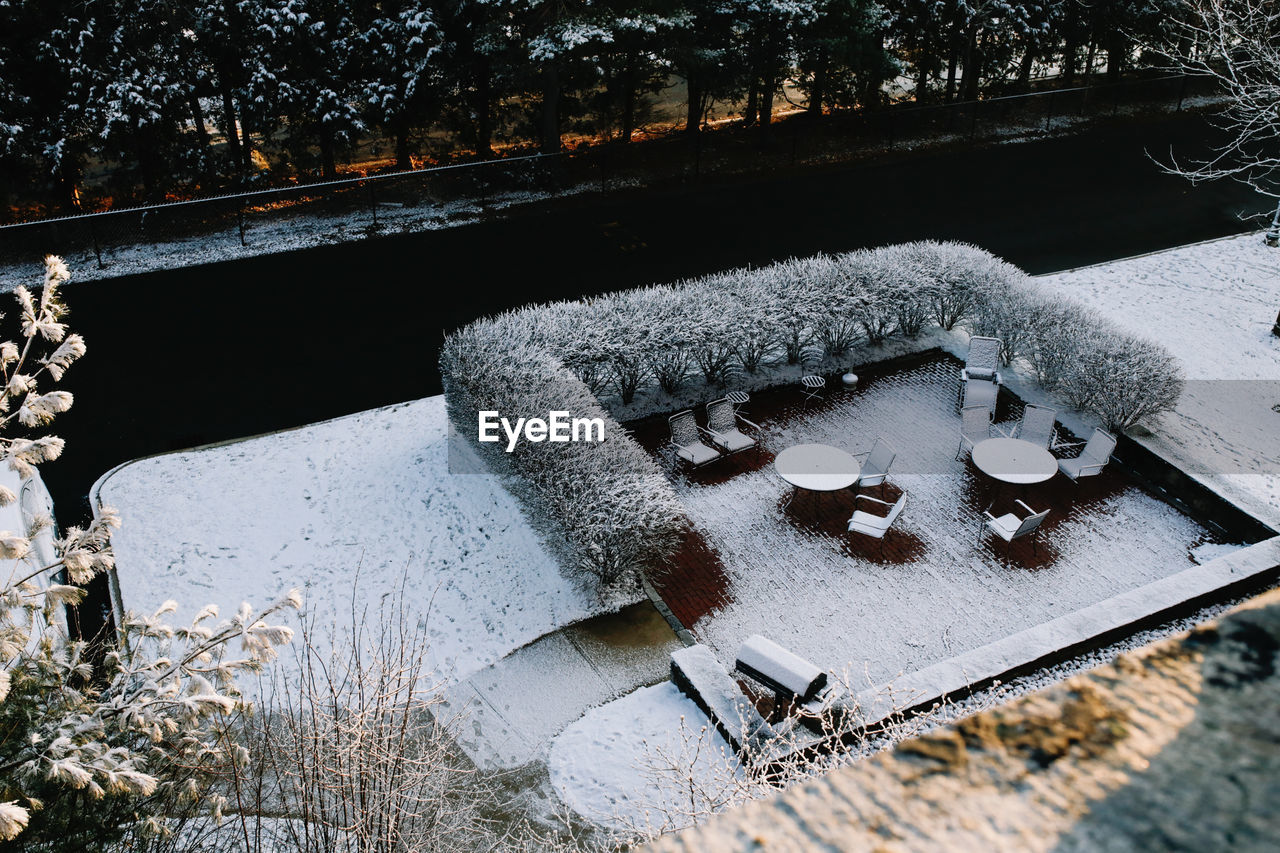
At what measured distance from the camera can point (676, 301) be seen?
46.1ft

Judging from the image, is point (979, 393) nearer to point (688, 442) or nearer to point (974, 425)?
point (974, 425)

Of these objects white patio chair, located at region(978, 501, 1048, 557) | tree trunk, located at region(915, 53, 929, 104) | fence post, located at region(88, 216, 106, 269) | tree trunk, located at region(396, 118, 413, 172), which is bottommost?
white patio chair, located at region(978, 501, 1048, 557)

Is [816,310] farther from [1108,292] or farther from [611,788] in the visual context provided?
[611,788]

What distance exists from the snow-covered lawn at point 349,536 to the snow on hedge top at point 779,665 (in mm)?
2181

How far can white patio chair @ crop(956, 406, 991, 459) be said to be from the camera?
12.7 m

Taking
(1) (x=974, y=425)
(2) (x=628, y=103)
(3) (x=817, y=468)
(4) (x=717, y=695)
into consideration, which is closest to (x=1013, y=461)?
(1) (x=974, y=425)

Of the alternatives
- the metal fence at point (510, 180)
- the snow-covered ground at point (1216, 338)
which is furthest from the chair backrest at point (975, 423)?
the metal fence at point (510, 180)

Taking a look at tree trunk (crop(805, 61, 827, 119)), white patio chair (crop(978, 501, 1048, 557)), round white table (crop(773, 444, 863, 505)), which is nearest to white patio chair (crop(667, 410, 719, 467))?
round white table (crop(773, 444, 863, 505))

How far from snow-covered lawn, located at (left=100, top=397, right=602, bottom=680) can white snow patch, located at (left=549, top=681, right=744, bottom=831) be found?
1424 millimetres

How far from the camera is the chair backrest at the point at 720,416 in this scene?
42.4ft

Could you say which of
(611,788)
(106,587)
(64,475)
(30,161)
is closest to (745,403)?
(611,788)

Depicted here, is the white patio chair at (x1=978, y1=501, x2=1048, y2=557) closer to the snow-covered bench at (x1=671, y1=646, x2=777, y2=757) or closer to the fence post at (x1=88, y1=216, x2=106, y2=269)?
the snow-covered bench at (x1=671, y1=646, x2=777, y2=757)

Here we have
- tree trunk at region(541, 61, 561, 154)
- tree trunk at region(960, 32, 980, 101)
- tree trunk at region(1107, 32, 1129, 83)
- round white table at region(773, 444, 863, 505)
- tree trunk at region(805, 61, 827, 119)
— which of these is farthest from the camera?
tree trunk at region(1107, 32, 1129, 83)

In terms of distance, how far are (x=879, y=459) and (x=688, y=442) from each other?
242 cm
